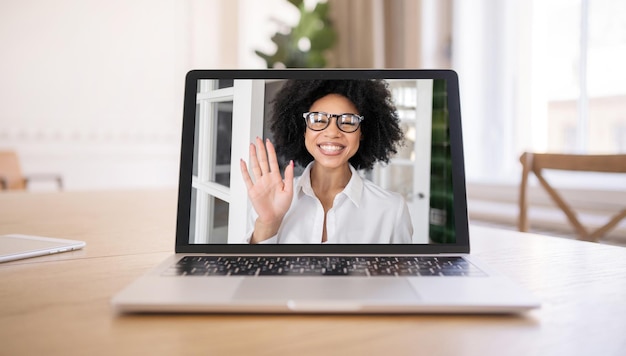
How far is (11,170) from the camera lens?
2725mm

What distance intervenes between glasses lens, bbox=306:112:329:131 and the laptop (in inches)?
0.8

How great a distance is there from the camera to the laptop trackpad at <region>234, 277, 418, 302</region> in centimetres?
44

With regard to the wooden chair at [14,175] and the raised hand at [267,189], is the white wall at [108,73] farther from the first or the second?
the raised hand at [267,189]

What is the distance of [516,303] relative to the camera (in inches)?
16.6

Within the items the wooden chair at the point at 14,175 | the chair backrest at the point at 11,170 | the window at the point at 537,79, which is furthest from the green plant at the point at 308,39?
the chair backrest at the point at 11,170

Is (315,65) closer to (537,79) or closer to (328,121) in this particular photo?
(537,79)

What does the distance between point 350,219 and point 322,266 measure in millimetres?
107

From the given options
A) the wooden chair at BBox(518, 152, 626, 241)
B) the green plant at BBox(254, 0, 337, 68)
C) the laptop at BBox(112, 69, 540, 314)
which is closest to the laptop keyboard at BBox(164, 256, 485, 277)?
the laptop at BBox(112, 69, 540, 314)

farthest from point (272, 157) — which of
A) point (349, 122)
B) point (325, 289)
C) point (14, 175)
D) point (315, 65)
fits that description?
point (14, 175)

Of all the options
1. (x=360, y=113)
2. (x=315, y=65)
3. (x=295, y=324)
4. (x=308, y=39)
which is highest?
(x=308, y=39)

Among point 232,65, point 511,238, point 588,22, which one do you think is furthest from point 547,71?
point 232,65

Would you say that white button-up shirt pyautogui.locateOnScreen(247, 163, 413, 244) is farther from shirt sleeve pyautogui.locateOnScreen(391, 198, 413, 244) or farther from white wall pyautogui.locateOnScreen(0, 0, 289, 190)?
white wall pyautogui.locateOnScreen(0, 0, 289, 190)

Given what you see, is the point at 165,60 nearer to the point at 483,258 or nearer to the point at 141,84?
the point at 141,84

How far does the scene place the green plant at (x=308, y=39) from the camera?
8.73 feet
